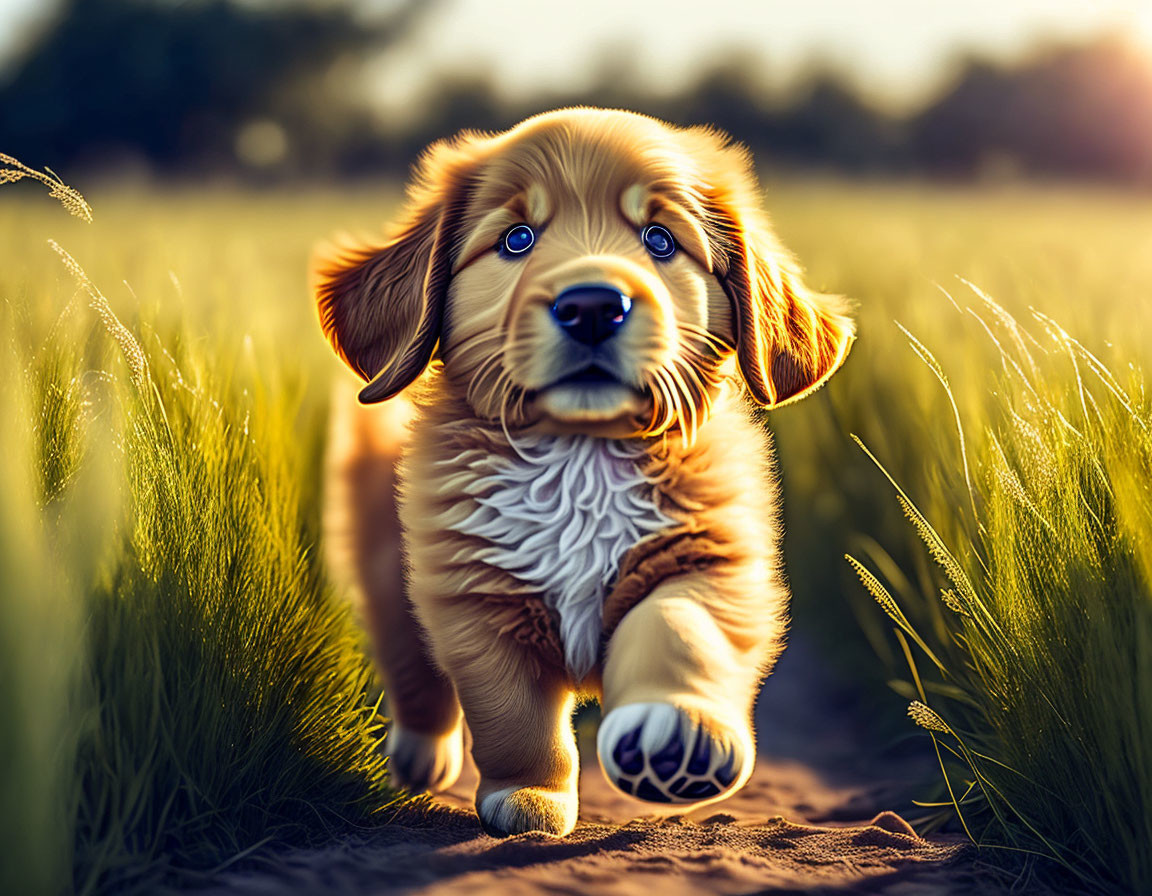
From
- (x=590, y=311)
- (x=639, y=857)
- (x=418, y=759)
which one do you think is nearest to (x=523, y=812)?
(x=639, y=857)

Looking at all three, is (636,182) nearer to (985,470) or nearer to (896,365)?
(985,470)

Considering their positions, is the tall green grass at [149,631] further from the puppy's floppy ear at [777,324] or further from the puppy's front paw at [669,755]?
the puppy's floppy ear at [777,324]

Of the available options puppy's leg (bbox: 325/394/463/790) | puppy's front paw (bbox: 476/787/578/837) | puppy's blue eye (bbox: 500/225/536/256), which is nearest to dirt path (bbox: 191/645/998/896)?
puppy's front paw (bbox: 476/787/578/837)

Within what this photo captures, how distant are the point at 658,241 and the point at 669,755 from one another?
986mm

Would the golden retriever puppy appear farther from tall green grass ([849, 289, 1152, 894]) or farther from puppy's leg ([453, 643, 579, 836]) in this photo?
tall green grass ([849, 289, 1152, 894])

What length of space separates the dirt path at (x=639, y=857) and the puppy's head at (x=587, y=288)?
84 centimetres

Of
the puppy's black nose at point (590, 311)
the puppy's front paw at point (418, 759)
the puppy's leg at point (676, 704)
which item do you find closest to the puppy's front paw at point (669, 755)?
the puppy's leg at point (676, 704)

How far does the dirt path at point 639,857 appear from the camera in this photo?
200cm

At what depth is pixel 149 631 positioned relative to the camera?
6.76ft

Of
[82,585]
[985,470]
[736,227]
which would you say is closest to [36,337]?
[82,585]

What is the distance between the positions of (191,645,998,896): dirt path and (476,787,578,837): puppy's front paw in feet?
0.09

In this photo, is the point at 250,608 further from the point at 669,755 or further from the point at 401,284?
the point at 669,755

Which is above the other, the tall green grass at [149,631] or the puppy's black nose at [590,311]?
the puppy's black nose at [590,311]

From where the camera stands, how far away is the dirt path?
6.55 ft
